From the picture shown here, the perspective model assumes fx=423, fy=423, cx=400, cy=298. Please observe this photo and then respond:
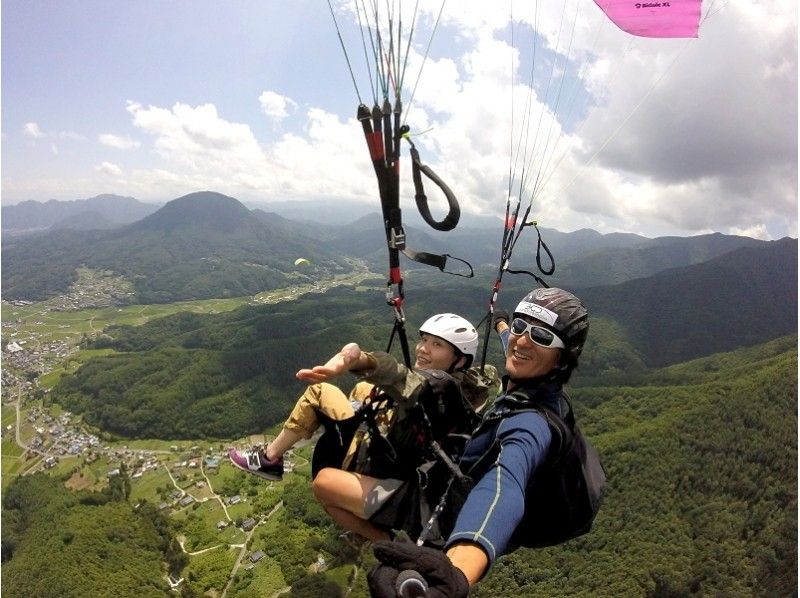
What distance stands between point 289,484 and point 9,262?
20794 cm

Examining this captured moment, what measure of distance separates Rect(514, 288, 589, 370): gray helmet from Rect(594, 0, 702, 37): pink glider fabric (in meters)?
3.42

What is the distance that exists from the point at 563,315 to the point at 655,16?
147 inches

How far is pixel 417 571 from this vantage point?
144 centimetres

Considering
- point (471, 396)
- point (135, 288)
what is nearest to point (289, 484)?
point (471, 396)

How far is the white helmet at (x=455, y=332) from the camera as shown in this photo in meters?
3.96

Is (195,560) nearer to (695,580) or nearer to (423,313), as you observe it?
(695,580)

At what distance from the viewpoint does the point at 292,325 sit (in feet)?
348

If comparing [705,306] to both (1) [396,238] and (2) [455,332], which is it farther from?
(1) [396,238]

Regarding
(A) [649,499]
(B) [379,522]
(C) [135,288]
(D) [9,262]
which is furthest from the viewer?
(D) [9,262]

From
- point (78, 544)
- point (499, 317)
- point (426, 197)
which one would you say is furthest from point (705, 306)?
point (426, 197)

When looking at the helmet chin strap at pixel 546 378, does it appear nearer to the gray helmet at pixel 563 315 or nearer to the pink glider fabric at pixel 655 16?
the gray helmet at pixel 563 315

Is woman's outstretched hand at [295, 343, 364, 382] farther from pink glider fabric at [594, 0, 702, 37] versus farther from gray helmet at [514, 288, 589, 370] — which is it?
pink glider fabric at [594, 0, 702, 37]

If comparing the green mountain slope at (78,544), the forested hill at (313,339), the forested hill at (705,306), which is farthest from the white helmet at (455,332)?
the forested hill at (705,306)

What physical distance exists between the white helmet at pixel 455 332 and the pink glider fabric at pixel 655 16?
358 centimetres
